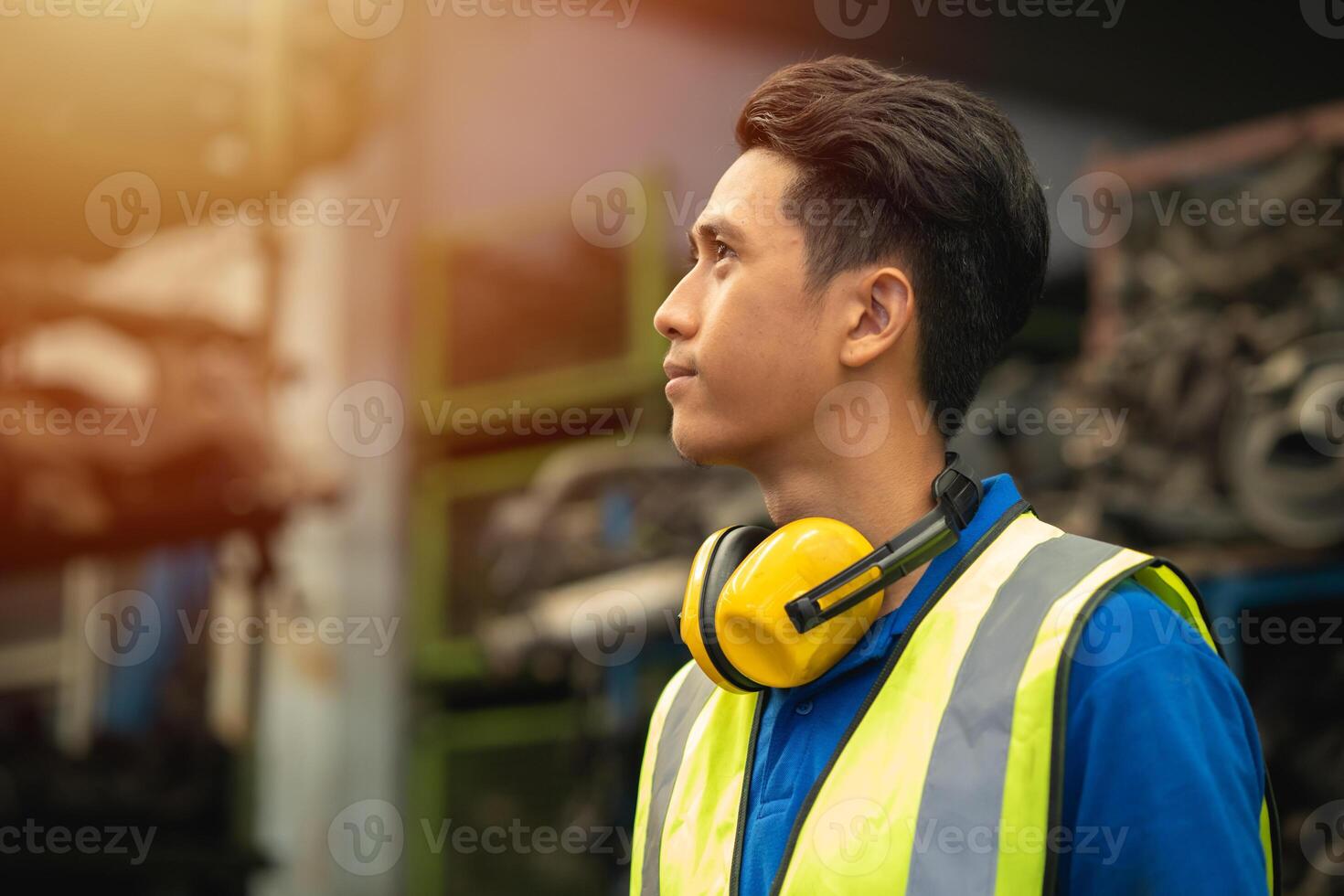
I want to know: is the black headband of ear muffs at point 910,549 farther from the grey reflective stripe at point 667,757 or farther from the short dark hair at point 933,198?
the grey reflective stripe at point 667,757

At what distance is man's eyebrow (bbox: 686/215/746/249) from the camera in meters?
1.76

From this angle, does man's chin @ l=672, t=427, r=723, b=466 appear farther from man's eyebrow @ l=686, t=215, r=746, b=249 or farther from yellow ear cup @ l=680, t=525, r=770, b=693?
man's eyebrow @ l=686, t=215, r=746, b=249

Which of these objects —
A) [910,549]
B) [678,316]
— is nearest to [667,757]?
[910,549]

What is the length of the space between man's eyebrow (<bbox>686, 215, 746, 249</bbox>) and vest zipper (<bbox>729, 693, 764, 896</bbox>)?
548 mm

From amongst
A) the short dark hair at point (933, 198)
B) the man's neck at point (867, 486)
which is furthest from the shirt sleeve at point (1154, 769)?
the short dark hair at point (933, 198)

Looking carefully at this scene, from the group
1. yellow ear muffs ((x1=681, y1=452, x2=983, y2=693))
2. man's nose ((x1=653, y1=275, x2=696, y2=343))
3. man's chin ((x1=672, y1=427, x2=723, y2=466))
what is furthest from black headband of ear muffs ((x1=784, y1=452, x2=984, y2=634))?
man's nose ((x1=653, y1=275, x2=696, y2=343))

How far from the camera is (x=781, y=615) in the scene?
164 cm

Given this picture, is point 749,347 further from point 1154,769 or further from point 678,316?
point 1154,769

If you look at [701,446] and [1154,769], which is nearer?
[1154,769]

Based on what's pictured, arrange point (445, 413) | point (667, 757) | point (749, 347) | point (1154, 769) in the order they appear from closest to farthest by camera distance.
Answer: point (1154, 769) < point (749, 347) < point (667, 757) < point (445, 413)

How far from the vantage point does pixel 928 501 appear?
1.76 m

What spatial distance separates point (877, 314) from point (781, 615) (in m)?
0.38

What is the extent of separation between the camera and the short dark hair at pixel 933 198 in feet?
5.67

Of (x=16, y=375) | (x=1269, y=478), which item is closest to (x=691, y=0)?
(x=16, y=375)
